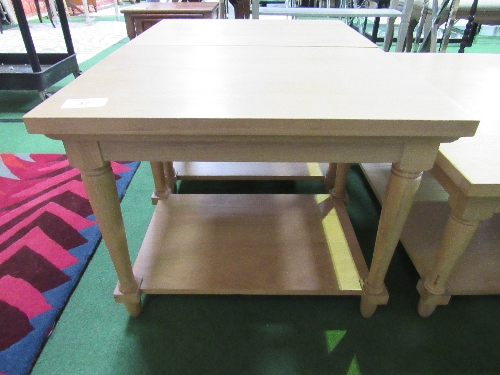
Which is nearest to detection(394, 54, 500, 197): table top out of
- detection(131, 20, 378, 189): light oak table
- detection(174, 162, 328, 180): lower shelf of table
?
detection(131, 20, 378, 189): light oak table

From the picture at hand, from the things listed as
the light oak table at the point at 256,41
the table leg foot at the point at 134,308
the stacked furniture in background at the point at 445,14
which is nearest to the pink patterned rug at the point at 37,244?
the table leg foot at the point at 134,308

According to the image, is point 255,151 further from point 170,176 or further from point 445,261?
point 170,176

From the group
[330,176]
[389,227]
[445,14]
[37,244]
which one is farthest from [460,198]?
[445,14]

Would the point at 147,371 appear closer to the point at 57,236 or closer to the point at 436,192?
the point at 57,236

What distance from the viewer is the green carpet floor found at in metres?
0.78

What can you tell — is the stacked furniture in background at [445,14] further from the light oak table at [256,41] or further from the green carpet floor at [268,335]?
the green carpet floor at [268,335]

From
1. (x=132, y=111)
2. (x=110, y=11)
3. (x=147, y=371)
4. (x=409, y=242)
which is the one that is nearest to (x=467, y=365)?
(x=409, y=242)

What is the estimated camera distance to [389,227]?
0.71 meters

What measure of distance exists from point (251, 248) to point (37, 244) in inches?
26.6

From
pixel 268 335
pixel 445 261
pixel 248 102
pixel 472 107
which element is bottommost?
Result: pixel 268 335

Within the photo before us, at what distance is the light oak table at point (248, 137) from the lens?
0.53 m

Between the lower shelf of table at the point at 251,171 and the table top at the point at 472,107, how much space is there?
1.59ft

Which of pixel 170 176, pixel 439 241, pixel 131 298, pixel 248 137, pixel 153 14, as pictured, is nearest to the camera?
pixel 248 137

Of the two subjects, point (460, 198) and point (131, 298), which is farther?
point (131, 298)
